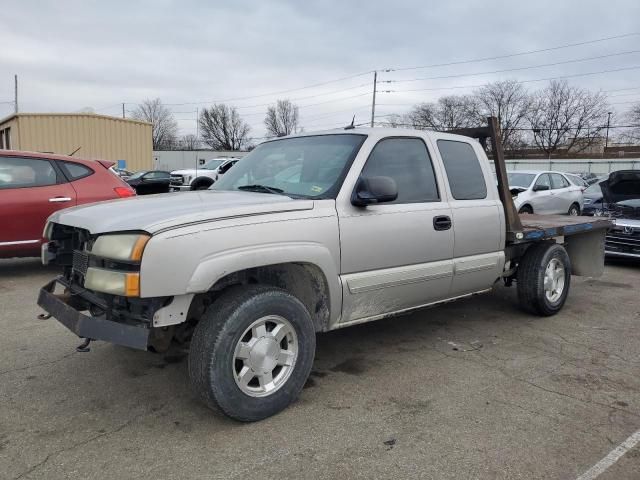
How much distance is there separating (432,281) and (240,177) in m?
1.76

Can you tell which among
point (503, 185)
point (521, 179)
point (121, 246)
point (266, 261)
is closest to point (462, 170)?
point (503, 185)

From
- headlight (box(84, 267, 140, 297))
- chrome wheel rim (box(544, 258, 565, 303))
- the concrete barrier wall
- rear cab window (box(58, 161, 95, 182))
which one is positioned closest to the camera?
headlight (box(84, 267, 140, 297))

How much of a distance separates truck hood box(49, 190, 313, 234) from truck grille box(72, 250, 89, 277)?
0.19 meters

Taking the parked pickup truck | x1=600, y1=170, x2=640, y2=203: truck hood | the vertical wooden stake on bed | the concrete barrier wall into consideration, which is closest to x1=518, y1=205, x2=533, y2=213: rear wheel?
x1=600, y1=170, x2=640, y2=203: truck hood

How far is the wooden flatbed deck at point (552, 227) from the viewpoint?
514 centimetres

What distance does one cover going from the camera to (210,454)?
9.37 feet

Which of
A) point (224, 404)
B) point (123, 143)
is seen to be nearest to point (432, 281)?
point (224, 404)

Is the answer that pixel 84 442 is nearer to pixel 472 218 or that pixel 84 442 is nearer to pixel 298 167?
pixel 298 167

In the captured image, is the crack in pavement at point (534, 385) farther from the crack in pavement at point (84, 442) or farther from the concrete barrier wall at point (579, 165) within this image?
the concrete barrier wall at point (579, 165)

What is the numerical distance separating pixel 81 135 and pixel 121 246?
80.7 feet

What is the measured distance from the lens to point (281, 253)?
3.23m

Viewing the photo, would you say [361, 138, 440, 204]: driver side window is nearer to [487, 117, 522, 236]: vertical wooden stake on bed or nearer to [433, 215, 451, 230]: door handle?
[433, 215, 451, 230]: door handle

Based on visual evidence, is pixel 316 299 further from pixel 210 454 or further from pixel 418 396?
pixel 210 454

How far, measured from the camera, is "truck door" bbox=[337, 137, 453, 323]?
3682 millimetres
